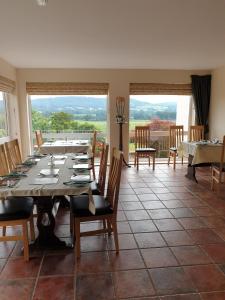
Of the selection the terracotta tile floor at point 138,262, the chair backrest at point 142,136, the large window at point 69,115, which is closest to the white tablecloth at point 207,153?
the terracotta tile floor at point 138,262

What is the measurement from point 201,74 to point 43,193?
508 centimetres

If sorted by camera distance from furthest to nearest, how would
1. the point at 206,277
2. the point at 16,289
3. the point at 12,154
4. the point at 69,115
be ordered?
the point at 69,115 < the point at 12,154 < the point at 206,277 < the point at 16,289

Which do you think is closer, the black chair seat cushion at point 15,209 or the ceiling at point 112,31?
the black chair seat cushion at point 15,209

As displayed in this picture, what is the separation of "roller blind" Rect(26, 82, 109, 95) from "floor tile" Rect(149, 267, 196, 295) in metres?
4.36

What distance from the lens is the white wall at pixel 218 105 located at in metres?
5.33

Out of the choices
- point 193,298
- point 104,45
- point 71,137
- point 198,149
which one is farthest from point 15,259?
point 71,137

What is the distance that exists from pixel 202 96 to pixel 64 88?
3232 mm

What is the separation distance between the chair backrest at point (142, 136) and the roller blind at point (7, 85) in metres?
2.84

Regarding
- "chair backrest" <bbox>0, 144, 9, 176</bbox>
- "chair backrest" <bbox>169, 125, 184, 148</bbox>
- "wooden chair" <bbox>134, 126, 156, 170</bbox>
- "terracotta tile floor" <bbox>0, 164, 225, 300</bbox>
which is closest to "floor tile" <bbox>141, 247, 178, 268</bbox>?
"terracotta tile floor" <bbox>0, 164, 225, 300</bbox>

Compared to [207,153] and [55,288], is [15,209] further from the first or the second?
[207,153]

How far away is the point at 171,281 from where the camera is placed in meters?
1.93

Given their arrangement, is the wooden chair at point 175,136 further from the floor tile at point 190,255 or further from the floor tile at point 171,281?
the floor tile at point 171,281

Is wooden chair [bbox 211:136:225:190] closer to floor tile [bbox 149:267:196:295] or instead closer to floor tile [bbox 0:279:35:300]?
floor tile [bbox 149:267:196:295]

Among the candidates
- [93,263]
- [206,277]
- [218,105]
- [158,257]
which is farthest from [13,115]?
[206,277]
